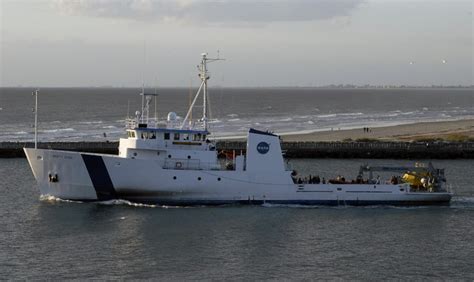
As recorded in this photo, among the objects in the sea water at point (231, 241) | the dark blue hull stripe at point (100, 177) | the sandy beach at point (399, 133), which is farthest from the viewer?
the sandy beach at point (399, 133)

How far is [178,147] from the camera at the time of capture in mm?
34812

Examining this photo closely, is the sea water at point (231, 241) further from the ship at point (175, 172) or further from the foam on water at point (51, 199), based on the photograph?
the ship at point (175, 172)

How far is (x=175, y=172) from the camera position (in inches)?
1346

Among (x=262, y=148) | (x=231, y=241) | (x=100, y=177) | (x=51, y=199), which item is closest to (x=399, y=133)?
(x=262, y=148)

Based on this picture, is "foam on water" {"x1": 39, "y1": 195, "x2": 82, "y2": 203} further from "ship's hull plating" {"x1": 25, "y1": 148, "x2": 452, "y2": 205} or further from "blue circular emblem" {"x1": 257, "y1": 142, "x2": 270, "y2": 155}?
"blue circular emblem" {"x1": 257, "y1": 142, "x2": 270, "y2": 155}

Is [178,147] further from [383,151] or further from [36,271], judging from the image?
[383,151]

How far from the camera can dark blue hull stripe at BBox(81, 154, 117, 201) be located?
34094 mm

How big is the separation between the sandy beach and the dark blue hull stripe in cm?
3597

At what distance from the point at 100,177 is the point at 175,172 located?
3.44 m

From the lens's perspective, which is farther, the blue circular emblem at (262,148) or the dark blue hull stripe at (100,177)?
the blue circular emblem at (262,148)

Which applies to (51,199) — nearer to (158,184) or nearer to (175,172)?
(158,184)

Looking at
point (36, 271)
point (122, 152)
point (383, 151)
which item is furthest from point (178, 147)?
point (383, 151)

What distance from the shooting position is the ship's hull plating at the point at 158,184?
34.2 m

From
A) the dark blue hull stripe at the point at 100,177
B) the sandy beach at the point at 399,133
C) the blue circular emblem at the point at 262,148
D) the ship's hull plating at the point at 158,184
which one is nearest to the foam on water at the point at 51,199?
the ship's hull plating at the point at 158,184
